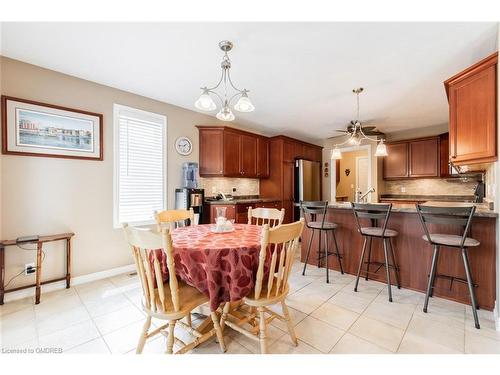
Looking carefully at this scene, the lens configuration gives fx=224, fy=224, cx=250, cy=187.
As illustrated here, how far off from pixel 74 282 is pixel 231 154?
3016 millimetres

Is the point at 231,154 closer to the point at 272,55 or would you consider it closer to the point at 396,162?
the point at 272,55

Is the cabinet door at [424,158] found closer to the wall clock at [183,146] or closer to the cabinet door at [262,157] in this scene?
the cabinet door at [262,157]

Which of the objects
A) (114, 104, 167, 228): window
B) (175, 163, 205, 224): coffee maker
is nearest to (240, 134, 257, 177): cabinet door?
(175, 163, 205, 224): coffee maker

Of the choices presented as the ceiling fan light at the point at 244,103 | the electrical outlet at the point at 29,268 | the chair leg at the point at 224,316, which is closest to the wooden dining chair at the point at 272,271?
the chair leg at the point at 224,316

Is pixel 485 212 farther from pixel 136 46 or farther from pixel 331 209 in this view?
pixel 136 46

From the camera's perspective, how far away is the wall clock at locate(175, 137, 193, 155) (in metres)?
3.79

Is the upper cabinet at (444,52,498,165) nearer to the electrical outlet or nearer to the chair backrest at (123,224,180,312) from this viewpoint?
the chair backrest at (123,224,180,312)

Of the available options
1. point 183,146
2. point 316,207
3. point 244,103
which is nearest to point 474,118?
point 316,207

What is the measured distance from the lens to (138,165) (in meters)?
3.37

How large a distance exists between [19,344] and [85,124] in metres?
2.34

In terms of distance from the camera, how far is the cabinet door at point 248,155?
182 inches

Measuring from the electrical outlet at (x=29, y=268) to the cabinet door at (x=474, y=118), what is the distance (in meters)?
4.65

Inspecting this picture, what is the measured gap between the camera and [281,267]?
4.99 feet

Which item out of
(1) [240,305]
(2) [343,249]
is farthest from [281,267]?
(2) [343,249]
